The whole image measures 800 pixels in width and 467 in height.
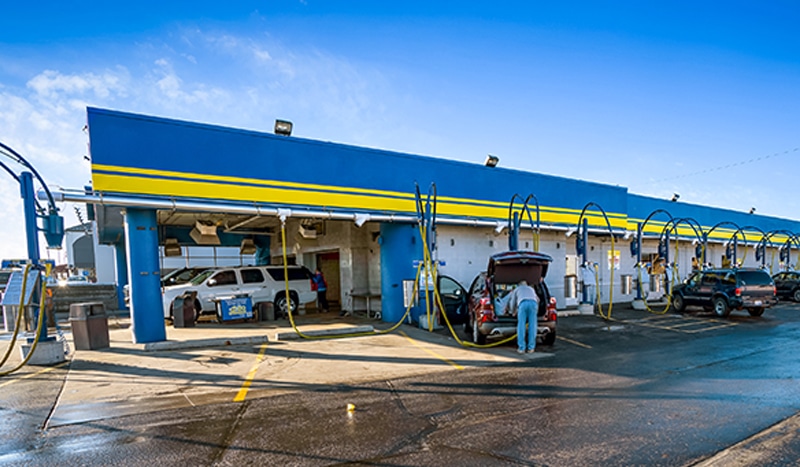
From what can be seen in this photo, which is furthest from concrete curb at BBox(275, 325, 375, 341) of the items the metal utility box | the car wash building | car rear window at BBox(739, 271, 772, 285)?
the metal utility box

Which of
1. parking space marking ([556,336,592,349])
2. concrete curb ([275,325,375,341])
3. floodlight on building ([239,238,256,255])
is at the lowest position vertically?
parking space marking ([556,336,592,349])

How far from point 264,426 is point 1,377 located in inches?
243

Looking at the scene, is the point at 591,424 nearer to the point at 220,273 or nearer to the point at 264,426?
the point at 264,426

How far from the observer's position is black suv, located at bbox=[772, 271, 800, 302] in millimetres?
20812

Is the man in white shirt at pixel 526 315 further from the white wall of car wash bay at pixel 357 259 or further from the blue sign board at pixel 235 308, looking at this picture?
the blue sign board at pixel 235 308

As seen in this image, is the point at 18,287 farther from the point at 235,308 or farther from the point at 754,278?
the point at 754,278

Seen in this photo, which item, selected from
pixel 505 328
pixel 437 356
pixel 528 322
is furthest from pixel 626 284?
pixel 437 356

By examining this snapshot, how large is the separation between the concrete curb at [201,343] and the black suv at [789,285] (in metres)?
23.4

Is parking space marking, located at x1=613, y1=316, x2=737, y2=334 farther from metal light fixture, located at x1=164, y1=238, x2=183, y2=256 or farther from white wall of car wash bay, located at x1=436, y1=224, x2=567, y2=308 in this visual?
metal light fixture, located at x1=164, y1=238, x2=183, y2=256

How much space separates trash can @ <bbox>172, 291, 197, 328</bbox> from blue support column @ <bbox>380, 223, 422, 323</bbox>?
19.7 feet

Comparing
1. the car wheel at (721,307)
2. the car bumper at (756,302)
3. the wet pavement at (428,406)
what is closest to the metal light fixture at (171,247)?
the wet pavement at (428,406)

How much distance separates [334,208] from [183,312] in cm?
568

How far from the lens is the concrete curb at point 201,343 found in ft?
33.0

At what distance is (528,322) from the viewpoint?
9742 millimetres
